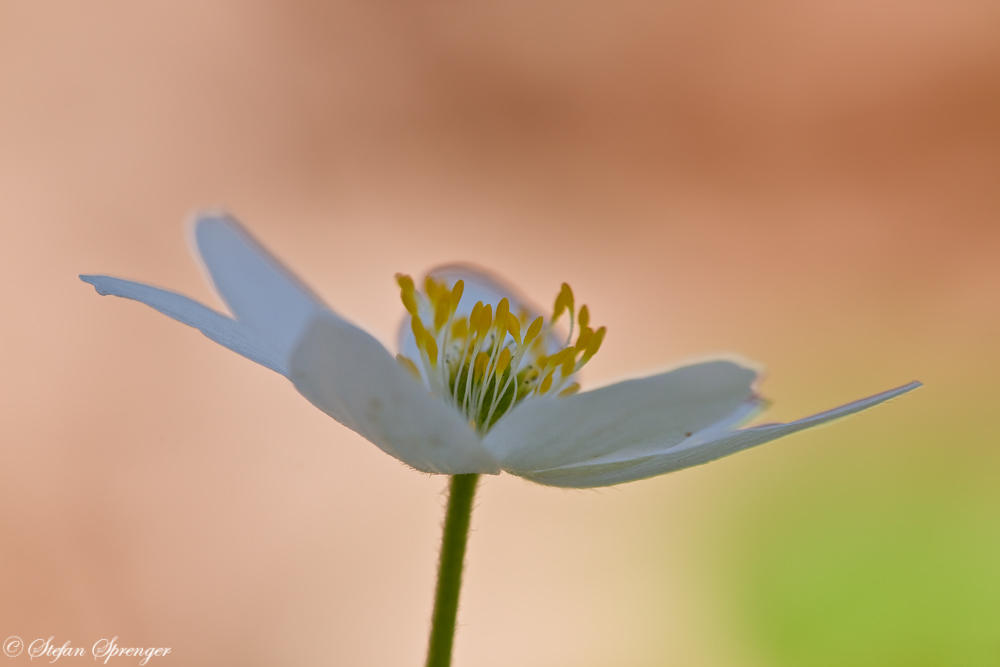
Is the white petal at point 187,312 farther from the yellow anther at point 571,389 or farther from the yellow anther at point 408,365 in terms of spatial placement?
the yellow anther at point 571,389

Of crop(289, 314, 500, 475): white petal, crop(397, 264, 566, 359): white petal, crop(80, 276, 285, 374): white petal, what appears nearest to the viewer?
crop(289, 314, 500, 475): white petal

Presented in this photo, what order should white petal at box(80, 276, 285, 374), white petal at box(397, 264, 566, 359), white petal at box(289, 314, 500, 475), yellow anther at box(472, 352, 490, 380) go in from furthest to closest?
white petal at box(397, 264, 566, 359)
yellow anther at box(472, 352, 490, 380)
white petal at box(80, 276, 285, 374)
white petal at box(289, 314, 500, 475)

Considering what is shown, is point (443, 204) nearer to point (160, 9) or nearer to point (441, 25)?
point (441, 25)

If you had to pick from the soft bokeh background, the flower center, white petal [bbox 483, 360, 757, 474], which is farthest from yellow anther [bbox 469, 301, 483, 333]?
the soft bokeh background

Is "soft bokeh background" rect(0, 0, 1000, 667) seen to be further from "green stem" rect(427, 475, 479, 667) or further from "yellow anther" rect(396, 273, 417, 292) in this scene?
"green stem" rect(427, 475, 479, 667)

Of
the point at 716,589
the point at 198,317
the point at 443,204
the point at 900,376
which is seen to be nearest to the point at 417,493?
the point at 716,589

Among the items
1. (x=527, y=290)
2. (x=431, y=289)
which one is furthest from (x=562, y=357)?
(x=527, y=290)

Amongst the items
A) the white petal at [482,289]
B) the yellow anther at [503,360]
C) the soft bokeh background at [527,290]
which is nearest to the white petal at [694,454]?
the yellow anther at [503,360]
